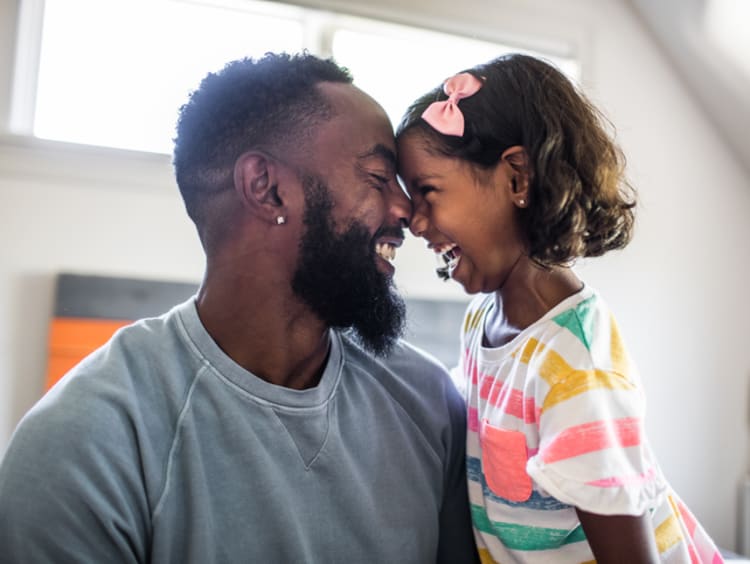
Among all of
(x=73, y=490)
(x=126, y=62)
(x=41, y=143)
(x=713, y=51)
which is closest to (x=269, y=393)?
(x=73, y=490)

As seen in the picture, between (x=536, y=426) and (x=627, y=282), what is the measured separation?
2.20 metres

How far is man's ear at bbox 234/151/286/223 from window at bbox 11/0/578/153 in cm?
140

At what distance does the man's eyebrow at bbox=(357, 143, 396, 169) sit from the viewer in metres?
1.18

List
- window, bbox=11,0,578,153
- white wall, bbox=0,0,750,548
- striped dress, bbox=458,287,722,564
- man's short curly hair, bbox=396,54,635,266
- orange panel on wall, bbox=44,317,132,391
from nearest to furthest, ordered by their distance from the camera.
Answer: striped dress, bbox=458,287,722,564, man's short curly hair, bbox=396,54,635,266, orange panel on wall, bbox=44,317,132,391, window, bbox=11,0,578,153, white wall, bbox=0,0,750,548

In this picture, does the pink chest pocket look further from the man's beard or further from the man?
the man's beard

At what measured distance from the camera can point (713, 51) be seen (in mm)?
2918

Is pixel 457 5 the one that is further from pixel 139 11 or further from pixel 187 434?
pixel 187 434

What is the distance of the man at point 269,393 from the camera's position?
0.92m

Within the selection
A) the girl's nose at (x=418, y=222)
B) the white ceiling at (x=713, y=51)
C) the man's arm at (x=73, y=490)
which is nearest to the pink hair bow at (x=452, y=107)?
the girl's nose at (x=418, y=222)

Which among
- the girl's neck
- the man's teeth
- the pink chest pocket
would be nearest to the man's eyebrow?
the man's teeth

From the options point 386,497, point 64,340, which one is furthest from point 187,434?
point 64,340

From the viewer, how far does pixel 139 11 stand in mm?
2506

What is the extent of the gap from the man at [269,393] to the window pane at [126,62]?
134 centimetres

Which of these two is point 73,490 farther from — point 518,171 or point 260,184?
point 518,171
